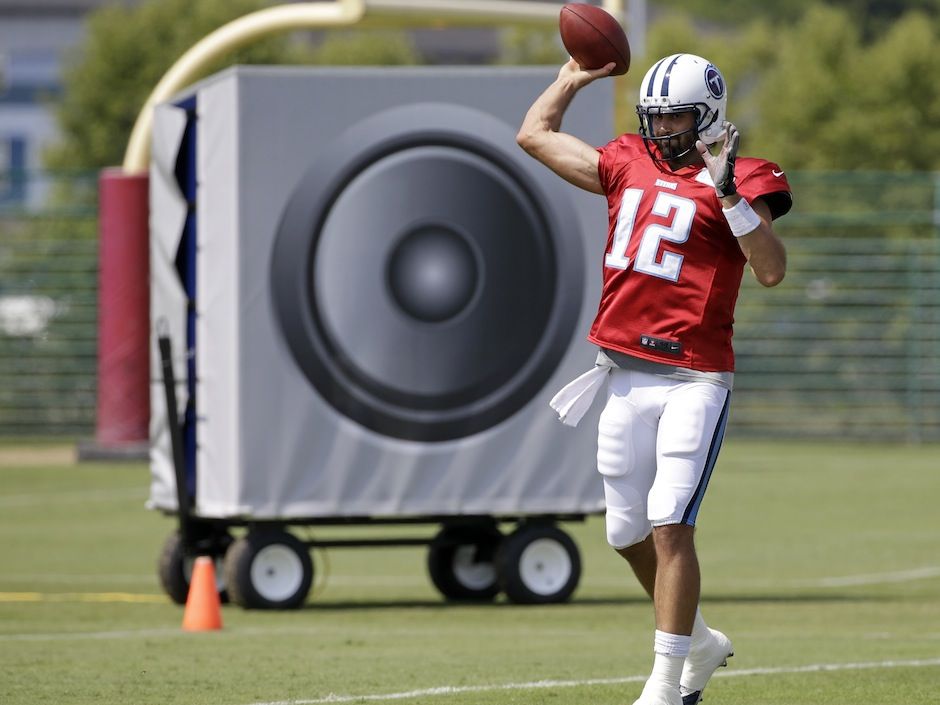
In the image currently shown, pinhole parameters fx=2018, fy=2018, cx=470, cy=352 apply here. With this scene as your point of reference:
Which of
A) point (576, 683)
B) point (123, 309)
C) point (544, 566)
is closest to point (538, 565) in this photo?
point (544, 566)

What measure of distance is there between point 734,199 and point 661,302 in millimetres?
500

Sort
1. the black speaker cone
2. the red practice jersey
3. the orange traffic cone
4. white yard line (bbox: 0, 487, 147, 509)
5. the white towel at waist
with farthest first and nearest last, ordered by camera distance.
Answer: white yard line (bbox: 0, 487, 147, 509)
the black speaker cone
the orange traffic cone
the white towel at waist
the red practice jersey

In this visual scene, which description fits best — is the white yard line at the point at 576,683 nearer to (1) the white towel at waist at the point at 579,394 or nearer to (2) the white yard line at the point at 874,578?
(1) the white towel at waist at the point at 579,394

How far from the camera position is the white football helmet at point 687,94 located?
6.58 m

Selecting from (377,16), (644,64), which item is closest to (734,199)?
(377,16)

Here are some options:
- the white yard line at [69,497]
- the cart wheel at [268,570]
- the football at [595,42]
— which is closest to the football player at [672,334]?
the football at [595,42]

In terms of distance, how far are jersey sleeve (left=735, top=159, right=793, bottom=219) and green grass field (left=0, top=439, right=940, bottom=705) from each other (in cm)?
189

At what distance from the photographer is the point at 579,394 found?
6875mm

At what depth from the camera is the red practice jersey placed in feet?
21.5

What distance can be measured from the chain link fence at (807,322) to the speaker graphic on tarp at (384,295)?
18438mm

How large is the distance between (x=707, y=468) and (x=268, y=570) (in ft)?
17.8

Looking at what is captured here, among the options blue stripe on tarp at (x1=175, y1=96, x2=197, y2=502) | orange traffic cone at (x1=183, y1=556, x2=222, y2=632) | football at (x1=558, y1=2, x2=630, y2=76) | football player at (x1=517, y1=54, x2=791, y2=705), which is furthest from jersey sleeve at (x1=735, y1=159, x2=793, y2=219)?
blue stripe on tarp at (x1=175, y1=96, x2=197, y2=502)

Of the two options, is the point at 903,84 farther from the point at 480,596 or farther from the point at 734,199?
the point at 734,199

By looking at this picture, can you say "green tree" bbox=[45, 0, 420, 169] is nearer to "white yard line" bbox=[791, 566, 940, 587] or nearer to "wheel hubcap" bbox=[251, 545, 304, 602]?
"white yard line" bbox=[791, 566, 940, 587]
